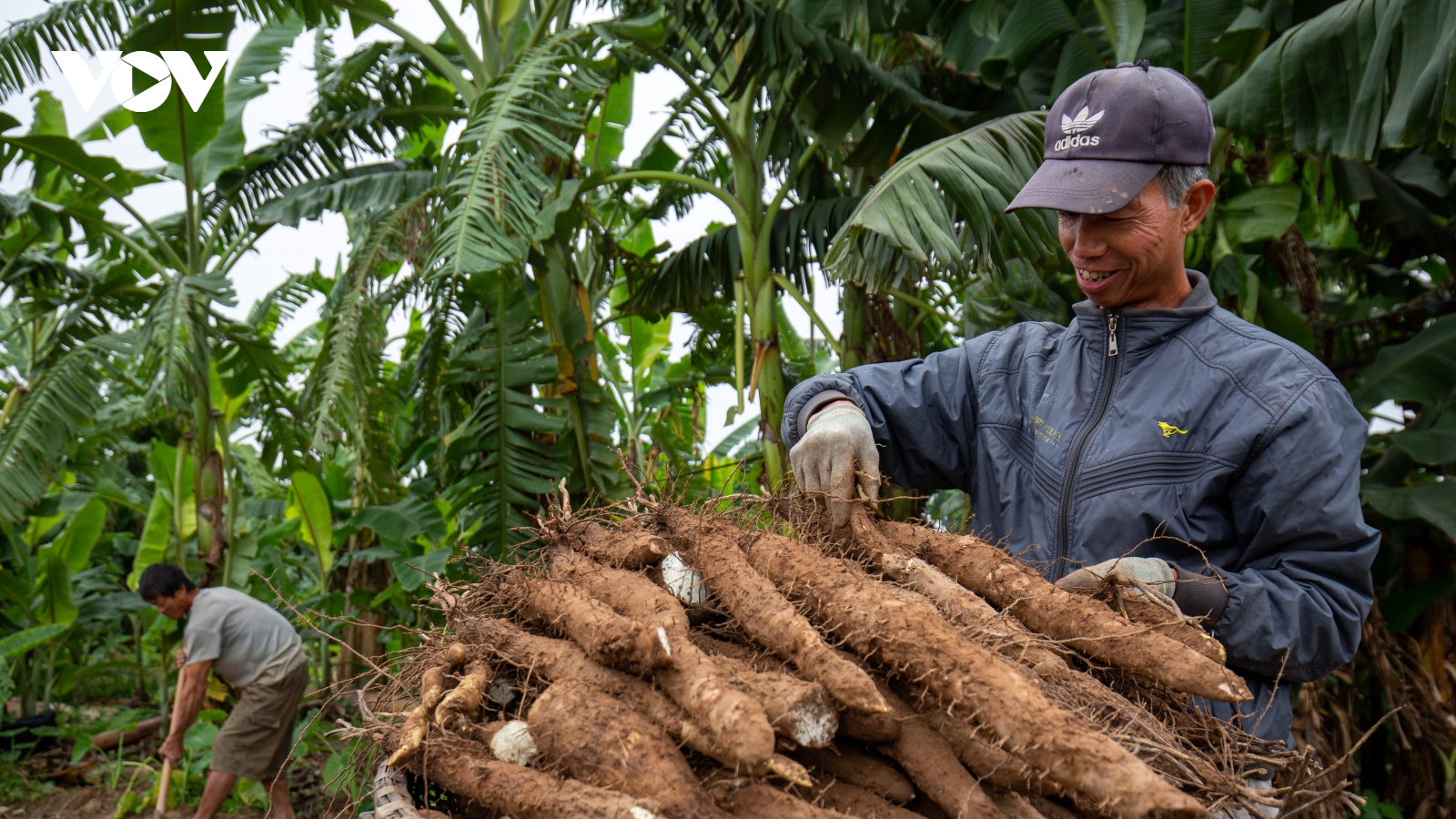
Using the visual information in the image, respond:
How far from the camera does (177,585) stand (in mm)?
4844

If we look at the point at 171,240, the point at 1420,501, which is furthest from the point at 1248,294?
the point at 171,240

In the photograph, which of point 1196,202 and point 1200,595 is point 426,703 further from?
point 1196,202

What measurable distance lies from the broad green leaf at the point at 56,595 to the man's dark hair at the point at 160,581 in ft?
5.36

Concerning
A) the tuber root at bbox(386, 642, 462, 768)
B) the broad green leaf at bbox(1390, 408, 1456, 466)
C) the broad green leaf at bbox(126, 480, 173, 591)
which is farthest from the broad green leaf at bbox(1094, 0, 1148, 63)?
the broad green leaf at bbox(126, 480, 173, 591)

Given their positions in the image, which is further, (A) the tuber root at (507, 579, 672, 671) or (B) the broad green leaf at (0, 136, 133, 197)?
(B) the broad green leaf at (0, 136, 133, 197)

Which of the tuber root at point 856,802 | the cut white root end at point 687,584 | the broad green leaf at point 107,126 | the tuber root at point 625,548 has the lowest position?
the tuber root at point 856,802

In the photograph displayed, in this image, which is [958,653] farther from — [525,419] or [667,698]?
[525,419]

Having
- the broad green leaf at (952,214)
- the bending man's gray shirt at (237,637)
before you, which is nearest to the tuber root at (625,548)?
the broad green leaf at (952,214)

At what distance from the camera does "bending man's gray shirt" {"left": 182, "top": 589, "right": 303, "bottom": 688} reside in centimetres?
479

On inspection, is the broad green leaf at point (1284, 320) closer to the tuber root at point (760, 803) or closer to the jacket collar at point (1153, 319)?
the jacket collar at point (1153, 319)

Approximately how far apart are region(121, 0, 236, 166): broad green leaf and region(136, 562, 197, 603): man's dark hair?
197 centimetres

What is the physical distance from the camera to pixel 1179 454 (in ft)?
5.21

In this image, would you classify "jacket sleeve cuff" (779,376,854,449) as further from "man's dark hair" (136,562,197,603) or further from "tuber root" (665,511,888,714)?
"man's dark hair" (136,562,197,603)

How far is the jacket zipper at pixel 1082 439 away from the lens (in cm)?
169
